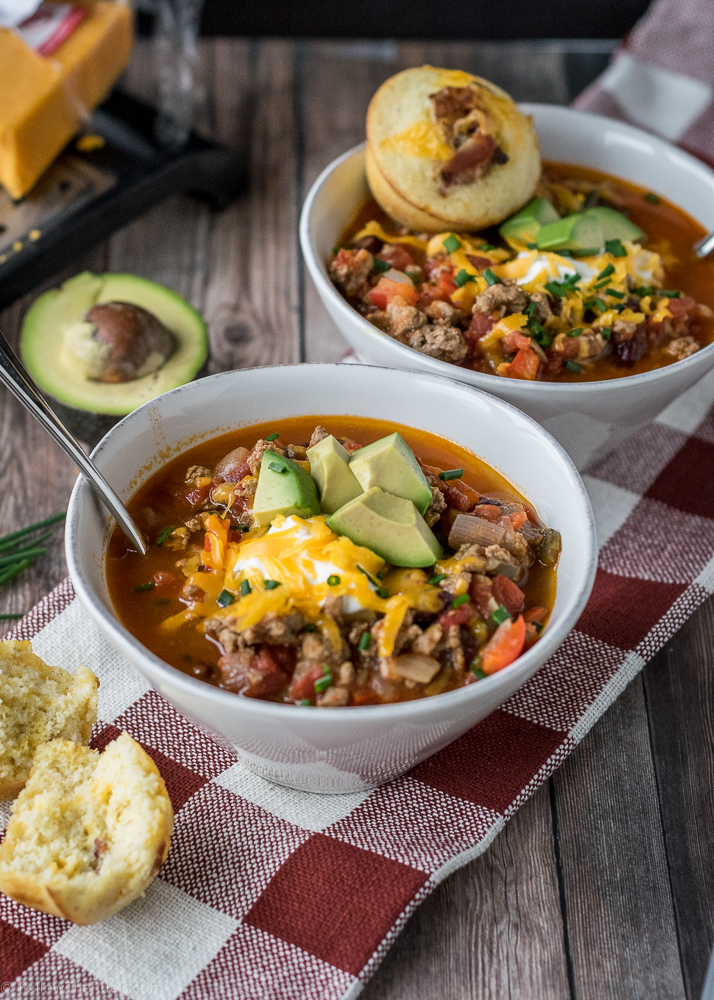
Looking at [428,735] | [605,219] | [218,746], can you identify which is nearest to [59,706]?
[218,746]

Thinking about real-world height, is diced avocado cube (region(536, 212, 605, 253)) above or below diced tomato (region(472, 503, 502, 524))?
above

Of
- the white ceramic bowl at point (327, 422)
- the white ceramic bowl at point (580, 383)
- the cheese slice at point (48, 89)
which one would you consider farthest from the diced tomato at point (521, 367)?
the cheese slice at point (48, 89)

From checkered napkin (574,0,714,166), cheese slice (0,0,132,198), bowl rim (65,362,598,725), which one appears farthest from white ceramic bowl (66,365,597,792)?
checkered napkin (574,0,714,166)

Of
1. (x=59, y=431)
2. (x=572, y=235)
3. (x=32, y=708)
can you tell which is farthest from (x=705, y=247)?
(x=32, y=708)

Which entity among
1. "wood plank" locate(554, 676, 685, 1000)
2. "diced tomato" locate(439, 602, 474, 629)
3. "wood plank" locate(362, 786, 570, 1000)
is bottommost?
"wood plank" locate(554, 676, 685, 1000)

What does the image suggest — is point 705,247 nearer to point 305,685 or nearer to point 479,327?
point 479,327

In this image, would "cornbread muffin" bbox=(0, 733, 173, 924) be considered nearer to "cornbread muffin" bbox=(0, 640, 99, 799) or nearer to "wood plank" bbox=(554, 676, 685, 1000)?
"cornbread muffin" bbox=(0, 640, 99, 799)

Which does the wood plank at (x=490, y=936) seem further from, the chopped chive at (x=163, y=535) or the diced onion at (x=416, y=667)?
the chopped chive at (x=163, y=535)

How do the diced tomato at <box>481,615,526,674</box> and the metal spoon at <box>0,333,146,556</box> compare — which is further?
the metal spoon at <box>0,333,146,556</box>
